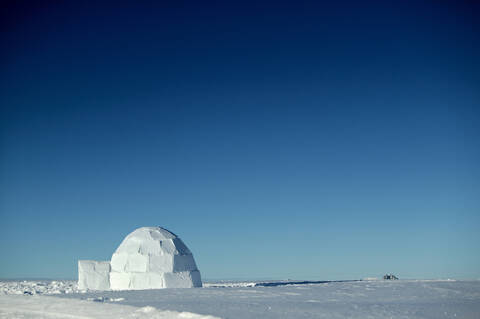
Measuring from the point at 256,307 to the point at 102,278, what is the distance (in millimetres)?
18287

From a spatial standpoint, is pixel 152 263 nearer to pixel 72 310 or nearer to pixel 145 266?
pixel 145 266

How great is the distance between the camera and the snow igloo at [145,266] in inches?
943

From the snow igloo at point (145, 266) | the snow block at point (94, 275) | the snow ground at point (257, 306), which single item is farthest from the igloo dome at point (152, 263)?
the snow ground at point (257, 306)

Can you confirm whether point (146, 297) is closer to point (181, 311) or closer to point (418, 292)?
point (181, 311)

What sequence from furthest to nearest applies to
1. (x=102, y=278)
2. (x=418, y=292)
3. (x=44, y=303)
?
(x=102, y=278) → (x=418, y=292) → (x=44, y=303)

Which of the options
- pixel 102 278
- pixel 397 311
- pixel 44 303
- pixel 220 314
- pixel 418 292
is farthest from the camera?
pixel 102 278

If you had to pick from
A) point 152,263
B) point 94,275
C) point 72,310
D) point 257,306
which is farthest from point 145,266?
point 257,306

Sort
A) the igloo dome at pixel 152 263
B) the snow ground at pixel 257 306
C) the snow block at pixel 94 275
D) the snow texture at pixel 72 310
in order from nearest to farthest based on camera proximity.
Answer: the snow texture at pixel 72 310
the snow ground at pixel 257 306
the igloo dome at pixel 152 263
the snow block at pixel 94 275

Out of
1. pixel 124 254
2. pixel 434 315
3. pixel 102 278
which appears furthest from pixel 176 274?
pixel 434 315

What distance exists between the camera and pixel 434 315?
965 cm

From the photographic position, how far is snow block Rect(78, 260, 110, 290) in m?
26.3

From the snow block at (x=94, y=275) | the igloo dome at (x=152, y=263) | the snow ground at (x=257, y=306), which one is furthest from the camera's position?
the snow block at (x=94, y=275)

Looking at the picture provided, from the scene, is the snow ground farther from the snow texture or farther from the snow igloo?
the snow igloo

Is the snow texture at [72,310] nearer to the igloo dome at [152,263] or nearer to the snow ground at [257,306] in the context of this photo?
the snow ground at [257,306]
